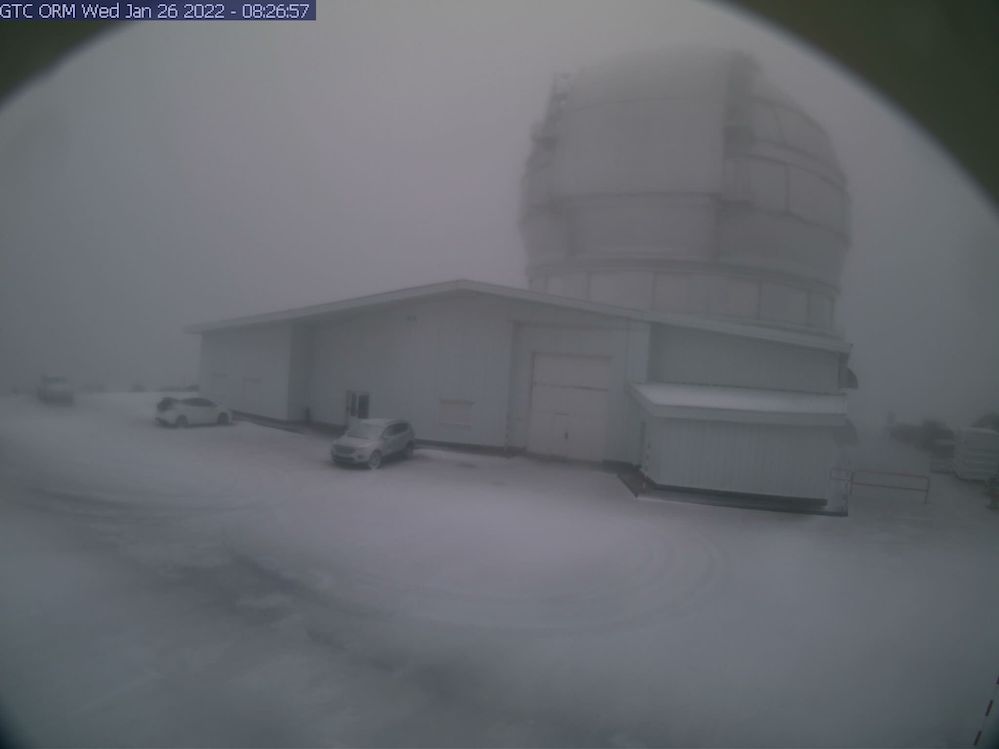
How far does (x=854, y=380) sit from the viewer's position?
555 inches

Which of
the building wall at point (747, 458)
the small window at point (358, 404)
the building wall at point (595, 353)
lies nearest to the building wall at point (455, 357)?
the building wall at point (595, 353)

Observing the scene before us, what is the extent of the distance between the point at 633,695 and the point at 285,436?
42.1 feet

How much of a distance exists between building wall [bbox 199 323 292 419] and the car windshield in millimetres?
3922

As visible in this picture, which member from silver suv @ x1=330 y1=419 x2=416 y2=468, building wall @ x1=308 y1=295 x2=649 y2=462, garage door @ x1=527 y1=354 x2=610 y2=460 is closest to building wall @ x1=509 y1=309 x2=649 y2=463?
building wall @ x1=308 y1=295 x2=649 y2=462

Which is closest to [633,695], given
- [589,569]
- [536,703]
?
[536,703]

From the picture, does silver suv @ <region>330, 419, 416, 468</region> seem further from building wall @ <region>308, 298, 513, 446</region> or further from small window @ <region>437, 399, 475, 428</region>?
building wall @ <region>308, 298, 513, 446</region>

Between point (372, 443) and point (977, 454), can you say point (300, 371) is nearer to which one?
point (372, 443)

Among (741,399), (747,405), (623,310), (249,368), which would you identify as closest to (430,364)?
(249,368)

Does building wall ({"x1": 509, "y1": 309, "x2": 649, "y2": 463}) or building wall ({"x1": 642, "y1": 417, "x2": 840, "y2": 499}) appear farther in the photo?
building wall ({"x1": 509, "y1": 309, "x2": 649, "y2": 463})

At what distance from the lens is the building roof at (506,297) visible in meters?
12.2

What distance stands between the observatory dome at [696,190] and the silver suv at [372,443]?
9005 millimetres

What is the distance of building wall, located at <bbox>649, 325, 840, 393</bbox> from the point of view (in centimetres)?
1243

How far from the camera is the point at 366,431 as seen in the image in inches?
495

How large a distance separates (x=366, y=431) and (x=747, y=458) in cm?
909
